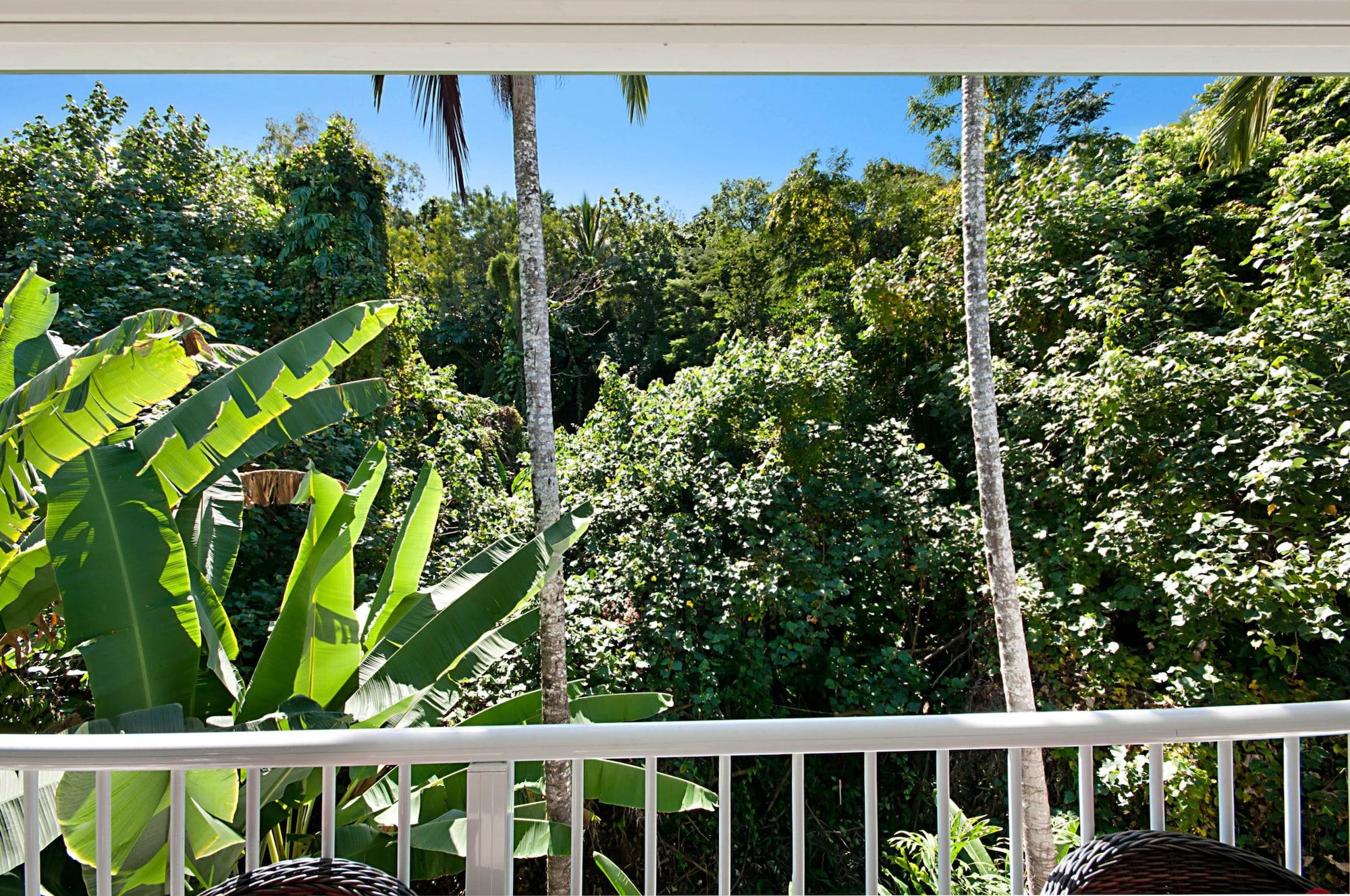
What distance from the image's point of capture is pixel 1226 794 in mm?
1402

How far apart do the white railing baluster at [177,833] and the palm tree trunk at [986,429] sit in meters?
4.44

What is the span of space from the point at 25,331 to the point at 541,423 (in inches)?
96.0

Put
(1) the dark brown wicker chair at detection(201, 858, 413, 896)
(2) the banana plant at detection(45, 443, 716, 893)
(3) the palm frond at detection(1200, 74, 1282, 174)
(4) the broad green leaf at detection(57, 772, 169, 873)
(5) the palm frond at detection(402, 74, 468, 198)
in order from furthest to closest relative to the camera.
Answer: (3) the palm frond at detection(1200, 74, 1282, 174)
(5) the palm frond at detection(402, 74, 468, 198)
(2) the banana plant at detection(45, 443, 716, 893)
(4) the broad green leaf at detection(57, 772, 169, 873)
(1) the dark brown wicker chair at detection(201, 858, 413, 896)

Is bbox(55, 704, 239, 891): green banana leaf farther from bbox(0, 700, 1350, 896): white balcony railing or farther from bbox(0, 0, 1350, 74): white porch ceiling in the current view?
bbox(0, 0, 1350, 74): white porch ceiling

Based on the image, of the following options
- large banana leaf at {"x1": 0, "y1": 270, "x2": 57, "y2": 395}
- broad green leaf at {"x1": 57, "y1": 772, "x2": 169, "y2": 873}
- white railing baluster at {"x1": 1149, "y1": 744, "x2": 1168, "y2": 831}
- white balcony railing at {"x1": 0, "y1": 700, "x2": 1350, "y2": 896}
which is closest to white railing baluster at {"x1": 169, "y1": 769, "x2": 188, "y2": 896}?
white balcony railing at {"x1": 0, "y1": 700, "x2": 1350, "y2": 896}

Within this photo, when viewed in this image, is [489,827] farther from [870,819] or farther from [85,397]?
[85,397]

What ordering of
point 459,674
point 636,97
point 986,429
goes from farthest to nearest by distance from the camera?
point 636,97 < point 986,429 < point 459,674

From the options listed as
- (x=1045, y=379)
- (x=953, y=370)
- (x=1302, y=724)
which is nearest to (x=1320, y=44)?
(x=1302, y=724)

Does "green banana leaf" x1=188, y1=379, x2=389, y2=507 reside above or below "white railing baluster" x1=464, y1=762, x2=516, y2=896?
above

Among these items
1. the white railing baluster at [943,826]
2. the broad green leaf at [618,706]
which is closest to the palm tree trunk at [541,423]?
the broad green leaf at [618,706]

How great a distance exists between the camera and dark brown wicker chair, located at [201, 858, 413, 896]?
1072 mm

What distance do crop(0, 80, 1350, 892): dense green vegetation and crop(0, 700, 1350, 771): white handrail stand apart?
3209mm

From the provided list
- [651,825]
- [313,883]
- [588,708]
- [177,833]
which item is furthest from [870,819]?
[588,708]

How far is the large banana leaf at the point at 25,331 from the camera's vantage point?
9.79 feet
